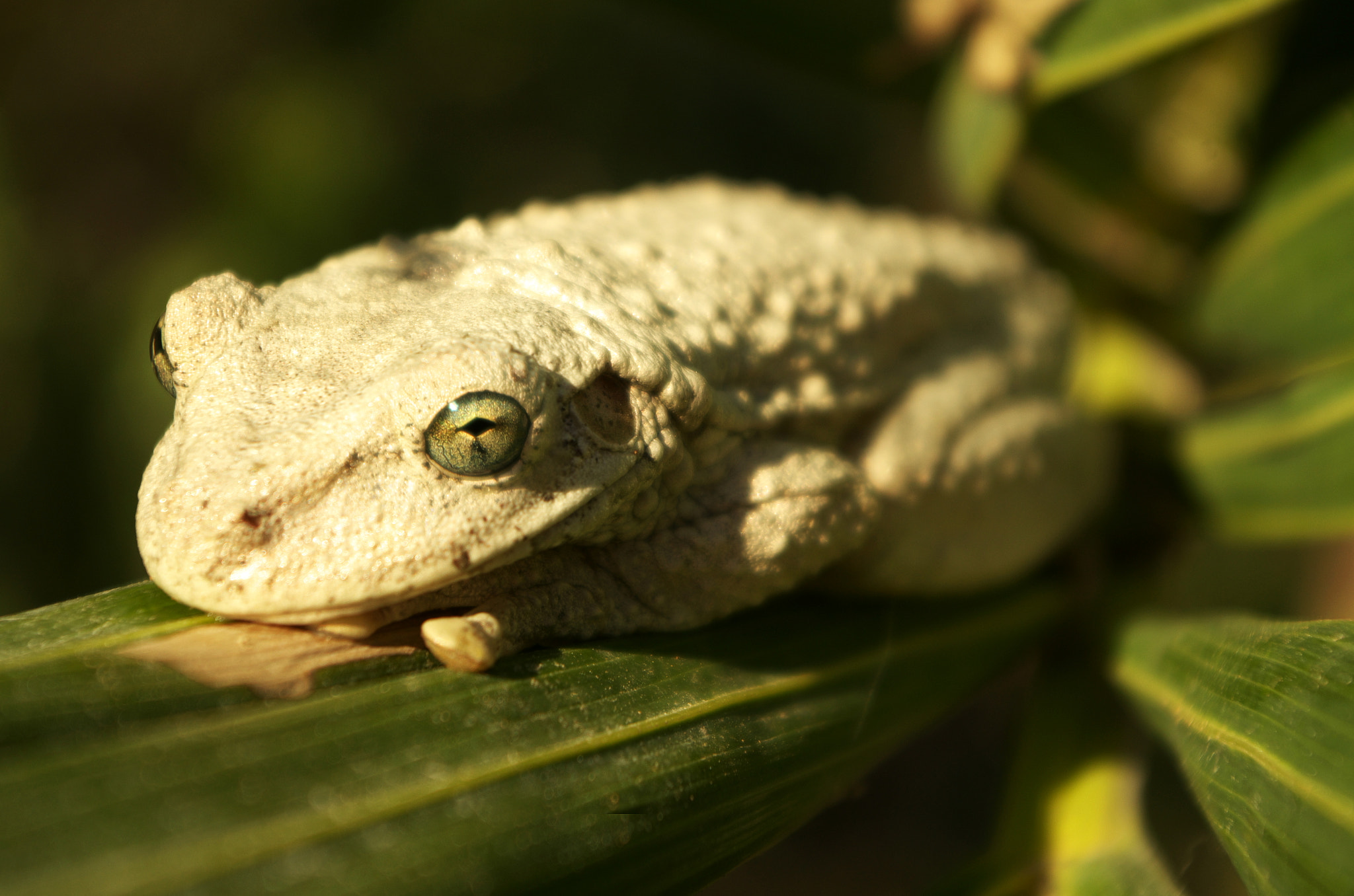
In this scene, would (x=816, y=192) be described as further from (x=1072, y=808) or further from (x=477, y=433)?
(x=477, y=433)

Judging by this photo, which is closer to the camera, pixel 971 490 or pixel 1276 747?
pixel 1276 747

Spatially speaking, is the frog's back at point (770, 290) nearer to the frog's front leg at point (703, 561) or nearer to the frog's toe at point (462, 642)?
the frog's front leg at point (703, 561)

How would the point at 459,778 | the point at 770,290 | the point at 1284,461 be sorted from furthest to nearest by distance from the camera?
the point at 1284,461, the point at 770,290, the point at 459,778

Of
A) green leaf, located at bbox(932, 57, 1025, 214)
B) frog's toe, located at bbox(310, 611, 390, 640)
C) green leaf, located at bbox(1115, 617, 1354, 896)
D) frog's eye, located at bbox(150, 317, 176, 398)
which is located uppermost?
green leaf, located at bbox(932, 57, 1025, 214)

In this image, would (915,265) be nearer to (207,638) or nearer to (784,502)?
(784,502)

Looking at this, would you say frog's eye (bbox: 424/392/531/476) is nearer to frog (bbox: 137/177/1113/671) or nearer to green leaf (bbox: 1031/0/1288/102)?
frog (bbox: 137/177/1113/671)

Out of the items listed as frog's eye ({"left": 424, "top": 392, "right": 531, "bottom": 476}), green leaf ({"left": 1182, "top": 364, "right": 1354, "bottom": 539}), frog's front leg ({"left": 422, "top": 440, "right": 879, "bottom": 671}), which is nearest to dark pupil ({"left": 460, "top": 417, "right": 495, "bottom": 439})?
frog's eye ({"left": 424, "top": 392, "right": 531, "bottom": 476})

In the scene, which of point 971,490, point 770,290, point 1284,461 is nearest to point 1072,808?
point 971,490

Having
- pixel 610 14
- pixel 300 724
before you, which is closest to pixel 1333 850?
pixel 300 724
